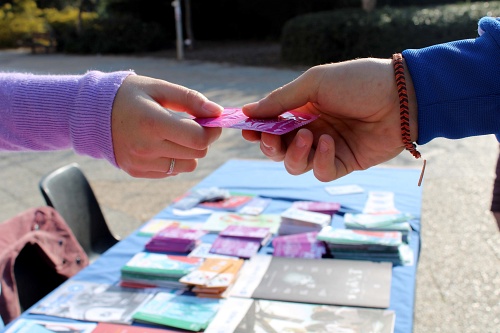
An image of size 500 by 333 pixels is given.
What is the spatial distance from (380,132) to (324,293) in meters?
0.60

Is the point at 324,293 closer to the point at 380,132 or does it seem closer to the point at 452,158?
the point at 380,132

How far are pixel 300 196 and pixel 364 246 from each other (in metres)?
0.80

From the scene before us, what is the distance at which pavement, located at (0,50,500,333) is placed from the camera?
3.29m

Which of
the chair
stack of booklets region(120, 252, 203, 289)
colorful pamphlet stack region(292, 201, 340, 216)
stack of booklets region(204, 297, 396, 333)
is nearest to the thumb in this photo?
stack of booklets region(204, 297, 396, 333)

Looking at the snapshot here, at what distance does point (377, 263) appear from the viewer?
2.12m

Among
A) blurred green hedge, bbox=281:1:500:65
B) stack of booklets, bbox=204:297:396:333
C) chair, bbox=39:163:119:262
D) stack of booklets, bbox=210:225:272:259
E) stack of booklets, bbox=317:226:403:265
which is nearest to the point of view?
stack of booklets, bbox=204:297:396:333

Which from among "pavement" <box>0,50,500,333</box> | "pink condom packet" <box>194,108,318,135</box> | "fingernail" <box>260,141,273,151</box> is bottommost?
"pavement" <box>0,50,500,333</box>

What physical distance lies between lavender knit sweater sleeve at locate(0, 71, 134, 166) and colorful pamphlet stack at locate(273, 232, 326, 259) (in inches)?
38.2

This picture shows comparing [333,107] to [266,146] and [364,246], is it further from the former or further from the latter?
[364,246]

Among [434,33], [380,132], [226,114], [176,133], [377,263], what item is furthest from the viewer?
[434,33]

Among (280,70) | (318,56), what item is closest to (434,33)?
(318,56)

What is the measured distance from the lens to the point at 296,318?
1.80 meters

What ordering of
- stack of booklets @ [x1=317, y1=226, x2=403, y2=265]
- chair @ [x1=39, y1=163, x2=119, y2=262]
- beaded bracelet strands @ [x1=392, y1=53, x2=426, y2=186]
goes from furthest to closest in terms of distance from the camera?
1. chair @ [x1=39, y1=163, x2=119, y2=262]
2. stack of booklets @ [x1=317, y1=226, x2=403, y2=265]
3. beaded bracelet strands @ [x1=392, y1=53, x2=426, y2=186]

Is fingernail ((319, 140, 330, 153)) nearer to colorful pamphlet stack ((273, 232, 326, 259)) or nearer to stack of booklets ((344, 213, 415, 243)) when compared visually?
colorful pamphlet stack ((273, 232, 326, 259))
